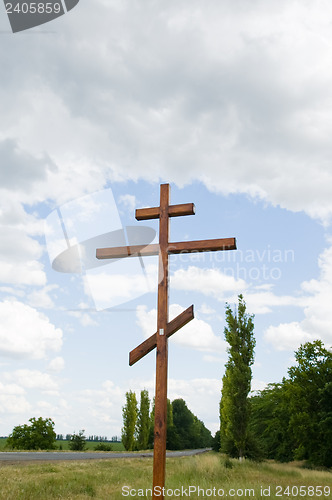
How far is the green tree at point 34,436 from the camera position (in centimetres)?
3741

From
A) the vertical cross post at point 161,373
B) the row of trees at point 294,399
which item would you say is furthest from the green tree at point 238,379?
the vertical cross post at point 161,373

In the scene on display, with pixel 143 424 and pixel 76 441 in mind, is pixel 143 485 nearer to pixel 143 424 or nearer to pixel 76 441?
pixel 76 441

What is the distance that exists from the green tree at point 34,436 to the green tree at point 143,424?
1224 centimetres

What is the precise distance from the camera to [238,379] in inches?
818

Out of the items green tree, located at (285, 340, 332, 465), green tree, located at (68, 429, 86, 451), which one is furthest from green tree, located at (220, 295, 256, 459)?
green tree, located at (68, 429, 86, 451)

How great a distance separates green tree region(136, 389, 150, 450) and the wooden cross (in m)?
43.8

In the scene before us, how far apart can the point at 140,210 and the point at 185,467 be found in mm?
9837

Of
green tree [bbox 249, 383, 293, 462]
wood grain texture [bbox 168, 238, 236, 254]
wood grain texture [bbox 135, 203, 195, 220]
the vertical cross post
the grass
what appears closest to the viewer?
the vertical cross post

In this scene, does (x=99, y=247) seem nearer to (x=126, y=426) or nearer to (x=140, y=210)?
(x=140, y=210)

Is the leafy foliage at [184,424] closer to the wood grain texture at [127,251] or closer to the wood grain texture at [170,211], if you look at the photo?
the wood grain texture at [127,251]

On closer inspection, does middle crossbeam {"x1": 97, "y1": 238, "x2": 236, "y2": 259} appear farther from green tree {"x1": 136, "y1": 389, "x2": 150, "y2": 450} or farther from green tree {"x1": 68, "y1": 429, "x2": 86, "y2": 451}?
green tree {"x1": 136, "y1": 389, "x2": 150, "y2": 450}

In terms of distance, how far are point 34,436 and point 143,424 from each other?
14.5 metres

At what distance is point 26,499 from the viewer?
27.8 feet

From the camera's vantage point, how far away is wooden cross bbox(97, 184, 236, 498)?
293 inches
